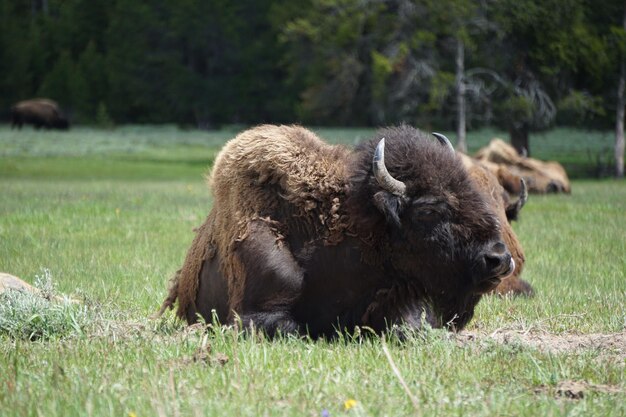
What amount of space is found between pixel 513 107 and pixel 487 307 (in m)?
26.9

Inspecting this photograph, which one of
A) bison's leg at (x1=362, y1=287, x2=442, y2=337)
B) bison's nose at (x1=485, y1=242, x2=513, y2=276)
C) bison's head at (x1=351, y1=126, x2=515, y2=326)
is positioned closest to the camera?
bison's nose at (x1=485, y1=242, x2=513, y2=276)

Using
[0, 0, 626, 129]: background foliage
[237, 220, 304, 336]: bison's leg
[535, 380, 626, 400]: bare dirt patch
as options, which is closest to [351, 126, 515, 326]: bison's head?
[237, 220, 304, 336]: bison's leg

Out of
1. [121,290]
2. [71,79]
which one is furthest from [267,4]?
[121,290]

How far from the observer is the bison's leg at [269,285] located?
6.91 m

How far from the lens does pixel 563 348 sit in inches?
264

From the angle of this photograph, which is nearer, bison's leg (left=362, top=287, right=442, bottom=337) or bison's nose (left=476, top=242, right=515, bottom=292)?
bison's nose (left=476, top=242, right=515, bottom=292)

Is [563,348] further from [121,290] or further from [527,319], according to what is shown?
[121,290]

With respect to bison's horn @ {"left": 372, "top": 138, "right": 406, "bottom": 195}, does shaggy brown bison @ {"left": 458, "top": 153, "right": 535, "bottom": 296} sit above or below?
below

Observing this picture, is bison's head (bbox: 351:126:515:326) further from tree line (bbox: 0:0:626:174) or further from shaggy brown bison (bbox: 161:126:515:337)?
tree line (bbox: 0:0:626:174)

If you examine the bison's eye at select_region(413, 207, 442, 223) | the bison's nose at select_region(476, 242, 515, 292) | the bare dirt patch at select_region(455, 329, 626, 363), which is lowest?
the bare dirt patch at select_region(455, 329, 626, 363)

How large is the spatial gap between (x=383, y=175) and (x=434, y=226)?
0.50 meters

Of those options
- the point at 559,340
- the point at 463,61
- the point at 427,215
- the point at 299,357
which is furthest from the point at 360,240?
the point at 463,61

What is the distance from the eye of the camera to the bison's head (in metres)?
6.84

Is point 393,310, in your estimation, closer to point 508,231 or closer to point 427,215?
point 427,215
